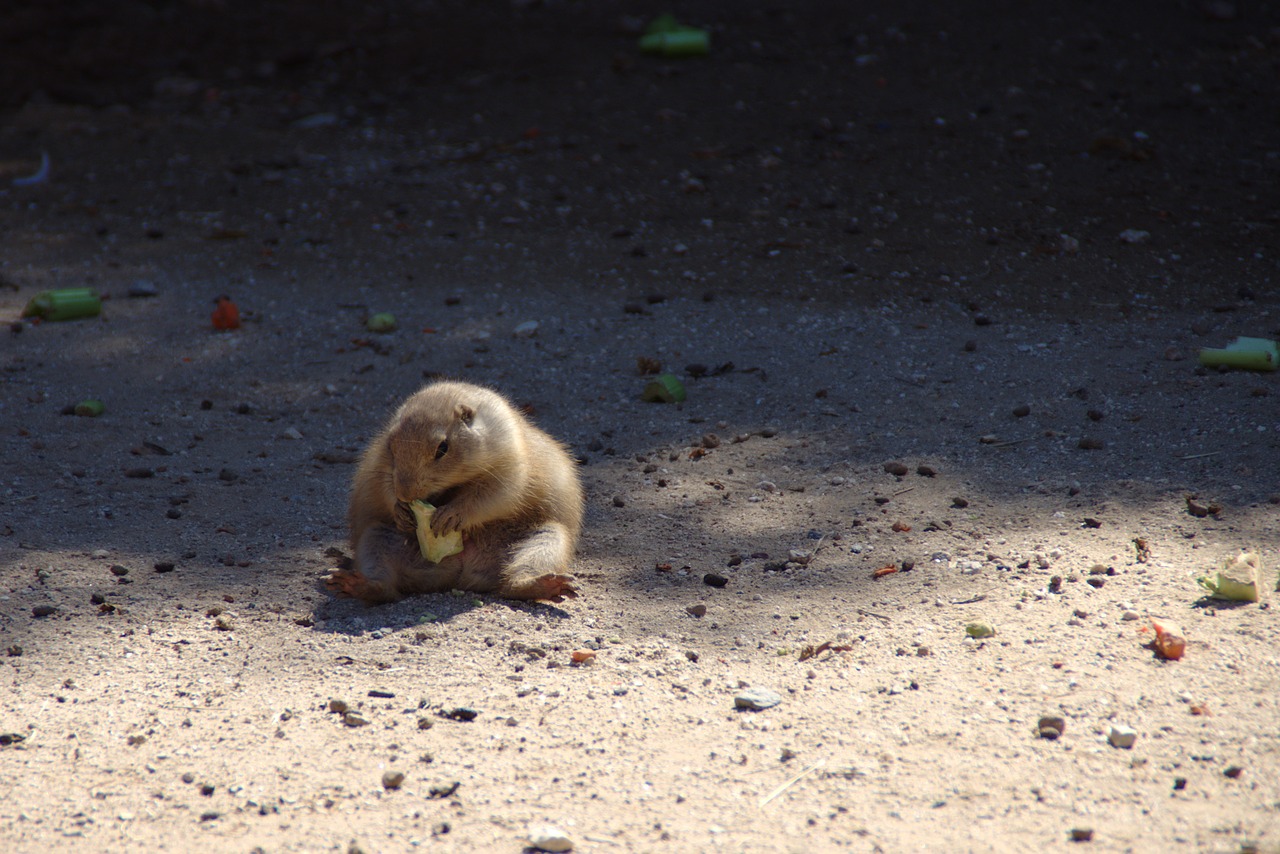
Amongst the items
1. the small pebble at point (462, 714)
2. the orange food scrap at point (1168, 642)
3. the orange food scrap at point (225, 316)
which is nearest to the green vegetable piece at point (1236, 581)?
the orange food scrap at point (1168, 642)

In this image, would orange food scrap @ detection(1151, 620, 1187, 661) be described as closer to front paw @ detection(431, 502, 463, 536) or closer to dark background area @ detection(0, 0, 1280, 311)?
front paw @ detection(431, 502, 463, 536)

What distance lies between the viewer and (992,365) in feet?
21.4

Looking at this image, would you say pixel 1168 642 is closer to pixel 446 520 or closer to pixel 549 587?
pixel 549 587

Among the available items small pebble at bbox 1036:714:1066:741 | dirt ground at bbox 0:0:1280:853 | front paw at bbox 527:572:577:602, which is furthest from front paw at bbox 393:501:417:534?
small pebble at bbox 1036:714:1066:741

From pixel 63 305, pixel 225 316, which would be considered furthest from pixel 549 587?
pixel 63 305

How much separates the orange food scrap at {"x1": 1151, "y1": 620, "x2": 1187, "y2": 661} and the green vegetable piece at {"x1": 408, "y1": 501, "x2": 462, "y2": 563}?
2.49 metres

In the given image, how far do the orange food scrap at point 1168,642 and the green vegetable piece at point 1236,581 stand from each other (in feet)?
1.11

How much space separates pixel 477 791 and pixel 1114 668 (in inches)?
77.2

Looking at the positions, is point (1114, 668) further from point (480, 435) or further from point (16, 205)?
point (16, 205)

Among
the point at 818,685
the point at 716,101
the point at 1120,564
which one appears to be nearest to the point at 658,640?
the point at 818,685

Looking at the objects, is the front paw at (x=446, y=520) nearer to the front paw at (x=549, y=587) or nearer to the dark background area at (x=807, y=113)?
the front paw at (x=549, y=587)

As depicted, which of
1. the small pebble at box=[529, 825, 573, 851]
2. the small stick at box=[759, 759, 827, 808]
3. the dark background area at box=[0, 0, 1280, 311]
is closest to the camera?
Answer: the small pebble at box=[529, 825, 573, 851]

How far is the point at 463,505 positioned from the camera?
4.56 m

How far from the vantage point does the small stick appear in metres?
3.05
